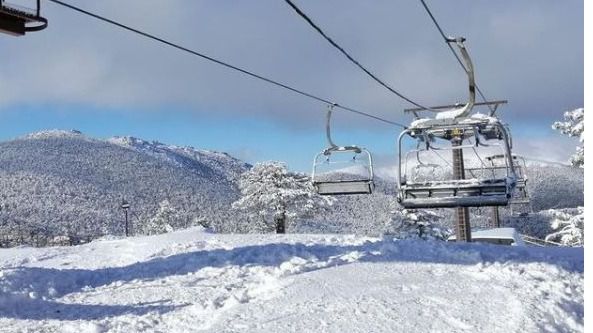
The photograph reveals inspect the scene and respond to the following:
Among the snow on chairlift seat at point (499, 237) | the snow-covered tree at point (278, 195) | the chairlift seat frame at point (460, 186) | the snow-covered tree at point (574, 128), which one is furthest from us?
the snow-covered tree at point (278, 195)

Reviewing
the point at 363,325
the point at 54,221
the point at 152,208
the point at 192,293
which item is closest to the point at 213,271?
the point at 192,293

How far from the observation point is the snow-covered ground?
9906 mm

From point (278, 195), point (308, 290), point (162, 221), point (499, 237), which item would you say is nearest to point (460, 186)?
point (308, 290)

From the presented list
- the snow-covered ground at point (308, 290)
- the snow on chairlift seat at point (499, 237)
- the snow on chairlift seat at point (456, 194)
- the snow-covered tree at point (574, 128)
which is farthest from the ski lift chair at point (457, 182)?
the snow on chairlift seat at point (499, 237)

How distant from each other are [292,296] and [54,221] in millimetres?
151314

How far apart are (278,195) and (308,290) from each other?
3453cm

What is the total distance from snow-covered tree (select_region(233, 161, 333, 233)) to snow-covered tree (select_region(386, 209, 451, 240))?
8.87 meters

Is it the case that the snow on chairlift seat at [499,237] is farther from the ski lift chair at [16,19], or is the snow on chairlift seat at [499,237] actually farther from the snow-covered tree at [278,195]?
the ski lift chair at [16,19]

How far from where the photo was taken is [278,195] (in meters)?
46.6

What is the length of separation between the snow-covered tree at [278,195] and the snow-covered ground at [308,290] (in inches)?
1030

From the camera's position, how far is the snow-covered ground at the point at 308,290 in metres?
9.91

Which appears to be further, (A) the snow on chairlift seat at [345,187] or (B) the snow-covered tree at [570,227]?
(B) the snow-covered tree at [570,227]

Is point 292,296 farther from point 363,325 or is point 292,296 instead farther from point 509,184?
point 509,184

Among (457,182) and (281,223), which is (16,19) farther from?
(281,223)
